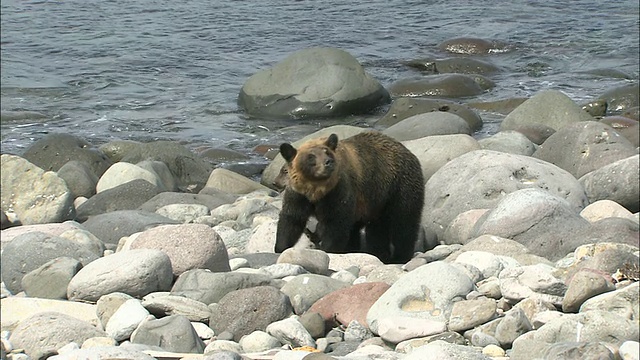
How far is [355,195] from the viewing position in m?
8.34

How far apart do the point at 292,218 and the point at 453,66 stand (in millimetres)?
13676

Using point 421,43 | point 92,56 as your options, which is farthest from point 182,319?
point 421,43

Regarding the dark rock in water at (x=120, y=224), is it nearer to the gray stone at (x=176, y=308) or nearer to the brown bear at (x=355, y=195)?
the brown bear at (x=355, y=195)

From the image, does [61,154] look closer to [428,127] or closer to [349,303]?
[428,127]

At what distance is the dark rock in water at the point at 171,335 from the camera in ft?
17.7

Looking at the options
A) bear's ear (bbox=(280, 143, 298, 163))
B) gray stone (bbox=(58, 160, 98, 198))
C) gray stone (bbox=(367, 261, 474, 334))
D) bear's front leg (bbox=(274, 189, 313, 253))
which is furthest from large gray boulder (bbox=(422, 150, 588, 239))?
gray stone (bbox=(58, 160, 98, 198))

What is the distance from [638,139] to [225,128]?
20.0ft

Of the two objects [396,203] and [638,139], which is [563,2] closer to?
[638,139]

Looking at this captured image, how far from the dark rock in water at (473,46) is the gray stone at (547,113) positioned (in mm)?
6946

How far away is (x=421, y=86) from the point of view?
18.9 m

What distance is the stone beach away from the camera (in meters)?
5.29

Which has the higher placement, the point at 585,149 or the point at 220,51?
the point at 220,51

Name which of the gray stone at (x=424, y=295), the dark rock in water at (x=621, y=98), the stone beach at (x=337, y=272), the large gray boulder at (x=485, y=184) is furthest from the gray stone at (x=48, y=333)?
the dark rock in water at (x=621, y=98)

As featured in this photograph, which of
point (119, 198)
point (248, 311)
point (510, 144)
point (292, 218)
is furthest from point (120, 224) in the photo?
point (510, 144)
